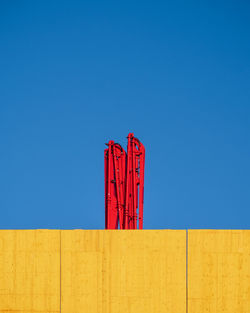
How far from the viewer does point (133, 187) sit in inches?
670
